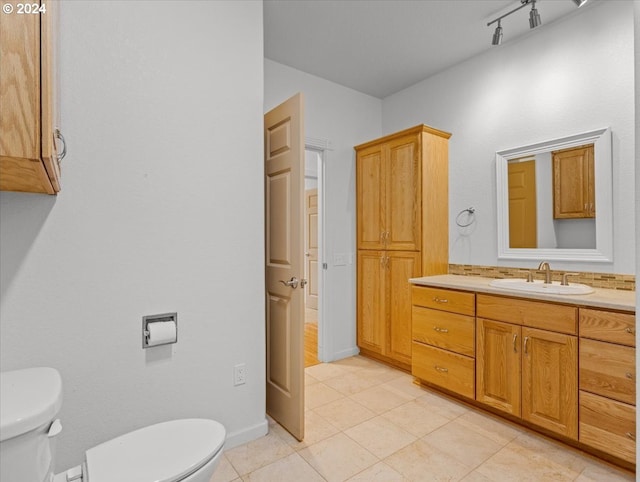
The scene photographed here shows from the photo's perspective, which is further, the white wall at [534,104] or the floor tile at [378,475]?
the white wall at [534,104]

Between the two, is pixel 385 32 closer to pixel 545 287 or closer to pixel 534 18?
pixel 534 18

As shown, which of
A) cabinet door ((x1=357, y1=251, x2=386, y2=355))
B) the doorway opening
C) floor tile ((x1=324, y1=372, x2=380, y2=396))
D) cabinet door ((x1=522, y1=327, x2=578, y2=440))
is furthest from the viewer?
the doorway opening

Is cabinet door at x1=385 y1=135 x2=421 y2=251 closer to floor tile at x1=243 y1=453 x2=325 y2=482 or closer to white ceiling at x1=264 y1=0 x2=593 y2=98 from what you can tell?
white ceiling at x1=264 y1=0 x2=593 y2=98

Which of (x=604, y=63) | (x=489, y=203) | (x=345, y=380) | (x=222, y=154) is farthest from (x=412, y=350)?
(x=604, y=63)

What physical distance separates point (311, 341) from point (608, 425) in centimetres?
286

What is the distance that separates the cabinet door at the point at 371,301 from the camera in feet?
10.7

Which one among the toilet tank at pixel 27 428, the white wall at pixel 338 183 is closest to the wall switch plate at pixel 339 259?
the white wall at pixel 338 183

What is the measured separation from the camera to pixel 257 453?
74.8 inches

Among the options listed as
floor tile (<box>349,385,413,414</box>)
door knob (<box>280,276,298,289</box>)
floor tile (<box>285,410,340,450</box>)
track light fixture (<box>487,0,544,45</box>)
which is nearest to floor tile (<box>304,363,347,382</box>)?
floor tile (<box>349,385,413,414</box>)

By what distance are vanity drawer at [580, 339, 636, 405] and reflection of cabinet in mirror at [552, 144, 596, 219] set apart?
0.96 m

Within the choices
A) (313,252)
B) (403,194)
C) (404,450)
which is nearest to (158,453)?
(404,450)

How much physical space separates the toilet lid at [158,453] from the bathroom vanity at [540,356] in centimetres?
177

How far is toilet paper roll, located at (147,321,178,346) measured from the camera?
1620mm

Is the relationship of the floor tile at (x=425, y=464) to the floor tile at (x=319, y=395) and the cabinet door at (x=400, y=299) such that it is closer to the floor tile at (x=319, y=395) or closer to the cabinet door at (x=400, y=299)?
the floor tile at (x=319, y=395)
